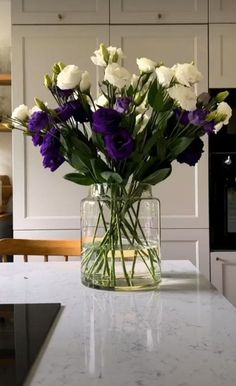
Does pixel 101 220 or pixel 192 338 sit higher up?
pixel 101 220

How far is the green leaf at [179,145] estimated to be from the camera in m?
0.94

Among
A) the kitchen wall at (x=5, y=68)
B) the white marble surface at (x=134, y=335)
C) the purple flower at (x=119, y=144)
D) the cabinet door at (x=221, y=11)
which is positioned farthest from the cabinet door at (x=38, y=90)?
the purple flower at (x=119, y=144)

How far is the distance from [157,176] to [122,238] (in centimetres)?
16

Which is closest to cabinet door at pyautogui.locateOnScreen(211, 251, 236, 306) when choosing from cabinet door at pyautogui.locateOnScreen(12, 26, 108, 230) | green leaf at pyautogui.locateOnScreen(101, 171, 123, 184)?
cabinet door at pyautogui.locateOnScreen(12, 26, 108, 230)

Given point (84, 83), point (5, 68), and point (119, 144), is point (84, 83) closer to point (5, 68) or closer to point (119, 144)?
point (119, 144)

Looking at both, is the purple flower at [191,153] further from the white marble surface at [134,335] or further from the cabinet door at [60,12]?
the cabinet door at [60,12]

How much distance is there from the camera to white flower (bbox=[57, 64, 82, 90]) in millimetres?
897

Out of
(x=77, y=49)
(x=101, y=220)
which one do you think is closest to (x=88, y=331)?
(x=101, y=220)

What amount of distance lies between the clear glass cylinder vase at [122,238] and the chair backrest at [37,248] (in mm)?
463

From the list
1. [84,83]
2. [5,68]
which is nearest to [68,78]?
[84,83]

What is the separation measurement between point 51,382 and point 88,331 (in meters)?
0.18

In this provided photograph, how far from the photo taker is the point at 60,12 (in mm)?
2352

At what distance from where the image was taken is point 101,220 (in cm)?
99

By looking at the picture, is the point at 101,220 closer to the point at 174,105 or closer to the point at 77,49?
the point at 174,105
